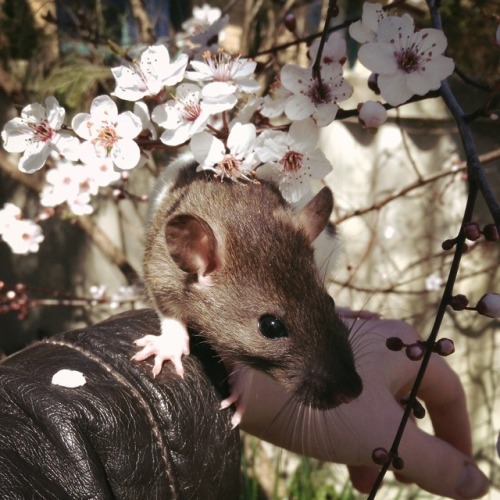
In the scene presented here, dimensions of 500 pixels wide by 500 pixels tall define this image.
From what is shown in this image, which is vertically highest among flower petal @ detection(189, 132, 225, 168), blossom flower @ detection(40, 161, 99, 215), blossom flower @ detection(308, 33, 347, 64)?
blossom flower @ detection(308, 33, 347, 64)

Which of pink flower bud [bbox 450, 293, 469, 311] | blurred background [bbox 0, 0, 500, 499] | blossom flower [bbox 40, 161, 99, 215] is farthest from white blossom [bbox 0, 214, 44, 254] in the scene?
pink flower bud [bbox 450, 293, 469, 311]

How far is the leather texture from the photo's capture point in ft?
3.20

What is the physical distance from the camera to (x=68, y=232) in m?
4.12

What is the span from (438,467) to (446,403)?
221 millimetres

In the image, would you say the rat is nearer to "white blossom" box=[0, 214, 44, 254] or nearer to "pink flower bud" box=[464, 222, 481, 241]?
"pink flower bud" box=[464, 222, 481, 241]

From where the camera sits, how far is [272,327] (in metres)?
1.32

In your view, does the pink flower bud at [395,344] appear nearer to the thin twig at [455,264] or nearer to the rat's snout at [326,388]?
the thin twig at [455,264]

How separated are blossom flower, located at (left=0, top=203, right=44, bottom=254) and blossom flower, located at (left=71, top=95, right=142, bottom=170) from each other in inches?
46.2

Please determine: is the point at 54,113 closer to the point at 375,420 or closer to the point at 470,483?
the point at 375,420

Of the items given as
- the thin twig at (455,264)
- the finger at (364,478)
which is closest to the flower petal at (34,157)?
the thin twig at (455,264)

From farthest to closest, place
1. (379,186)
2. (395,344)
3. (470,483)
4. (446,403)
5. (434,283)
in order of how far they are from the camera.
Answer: (379,186)
(434,283)
(446,403)
(470,483)
(395,344)

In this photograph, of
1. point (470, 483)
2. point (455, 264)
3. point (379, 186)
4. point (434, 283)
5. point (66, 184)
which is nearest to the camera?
point (455, 264)

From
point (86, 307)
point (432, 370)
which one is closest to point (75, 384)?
point (432, 370)

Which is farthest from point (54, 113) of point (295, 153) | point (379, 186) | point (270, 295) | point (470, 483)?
point (379, 186)
